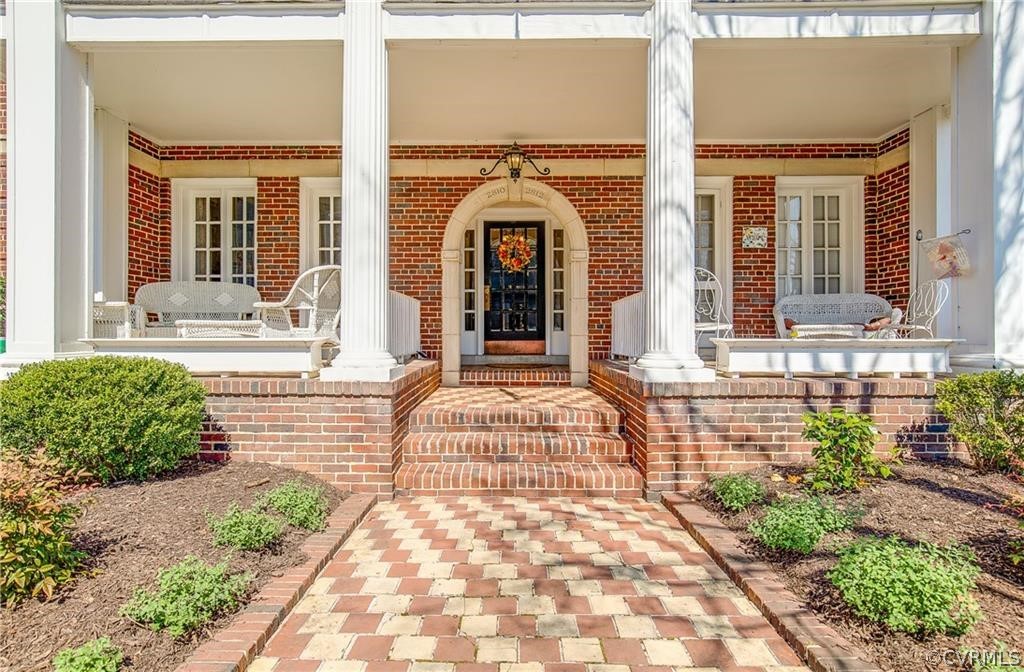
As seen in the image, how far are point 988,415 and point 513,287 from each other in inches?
243

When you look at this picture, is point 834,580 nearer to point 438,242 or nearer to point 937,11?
point 937,11

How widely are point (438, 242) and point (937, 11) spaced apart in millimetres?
5610

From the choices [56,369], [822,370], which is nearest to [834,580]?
[822,370]

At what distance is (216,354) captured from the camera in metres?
4.81

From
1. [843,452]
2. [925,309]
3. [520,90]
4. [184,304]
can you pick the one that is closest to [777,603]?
[843,452]

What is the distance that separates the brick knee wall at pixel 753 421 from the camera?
14.6ft

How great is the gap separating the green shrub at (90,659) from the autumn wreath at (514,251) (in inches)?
293

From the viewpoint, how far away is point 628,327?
644 cm

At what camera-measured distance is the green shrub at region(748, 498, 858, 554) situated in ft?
10.2

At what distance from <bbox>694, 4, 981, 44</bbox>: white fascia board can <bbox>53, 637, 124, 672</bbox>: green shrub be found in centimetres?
537

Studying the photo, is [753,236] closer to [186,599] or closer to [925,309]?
[925,309]

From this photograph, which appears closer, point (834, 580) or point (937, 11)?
point (834, 580)

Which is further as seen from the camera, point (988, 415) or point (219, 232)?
point (219, 232)

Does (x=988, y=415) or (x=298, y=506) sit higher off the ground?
(x=988, y=415)
